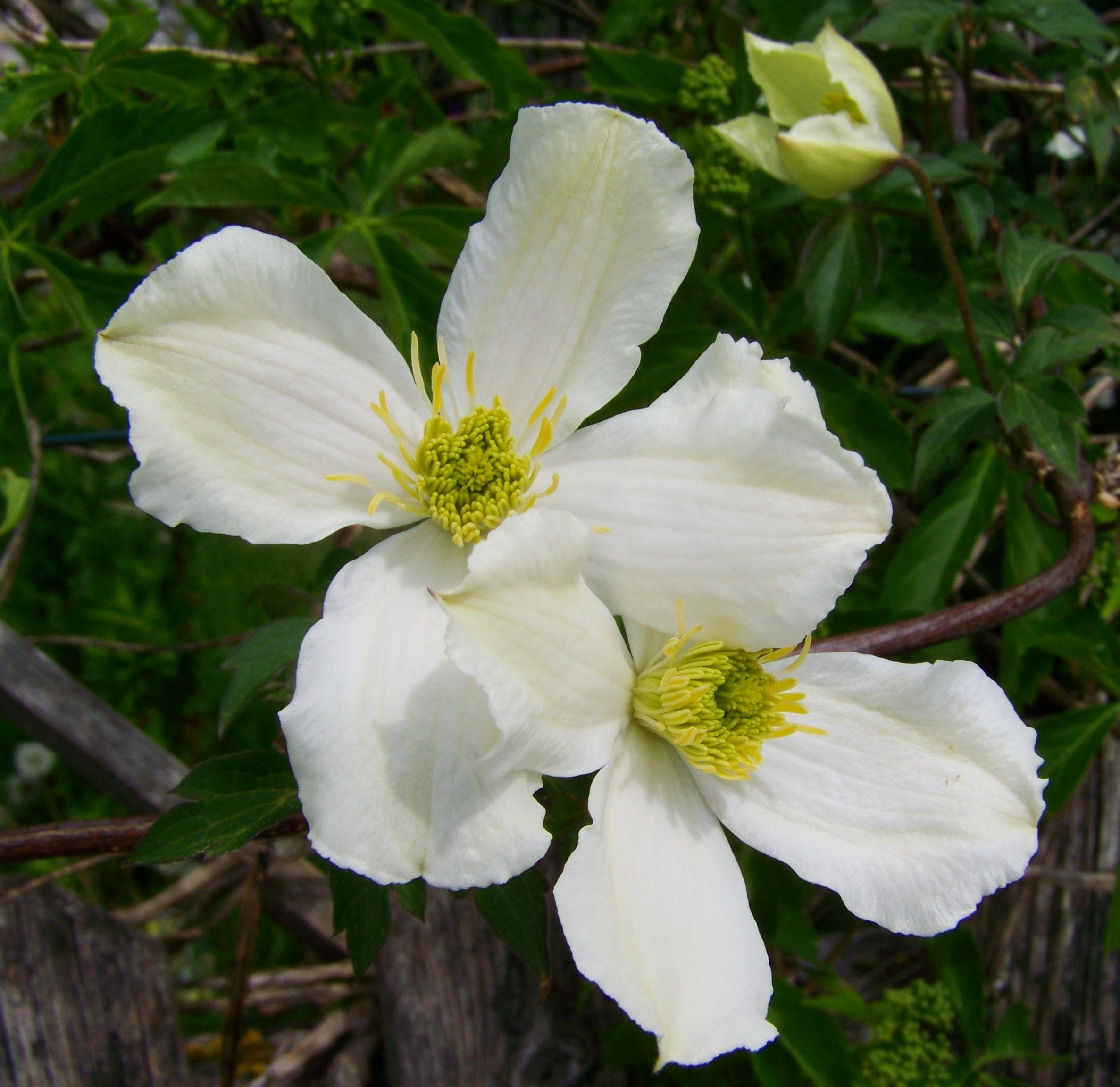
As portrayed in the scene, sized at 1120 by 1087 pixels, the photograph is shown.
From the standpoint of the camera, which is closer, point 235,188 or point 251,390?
point 251,390

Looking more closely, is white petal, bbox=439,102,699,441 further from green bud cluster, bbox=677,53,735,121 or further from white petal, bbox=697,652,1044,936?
green bud cluster, bbox=677,53,735,121

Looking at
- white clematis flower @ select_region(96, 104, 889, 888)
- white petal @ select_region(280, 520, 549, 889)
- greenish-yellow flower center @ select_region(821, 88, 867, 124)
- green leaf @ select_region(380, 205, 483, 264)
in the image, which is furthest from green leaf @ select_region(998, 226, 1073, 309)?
white petal @ select_region(280, 520, 549, 889)

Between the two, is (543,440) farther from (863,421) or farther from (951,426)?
(863,421)

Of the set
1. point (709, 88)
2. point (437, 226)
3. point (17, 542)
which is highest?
point (709, 88)

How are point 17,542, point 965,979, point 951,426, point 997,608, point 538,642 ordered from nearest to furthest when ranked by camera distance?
point 538,642, point 997,608, point 951,426, point 17,542, point 965,979

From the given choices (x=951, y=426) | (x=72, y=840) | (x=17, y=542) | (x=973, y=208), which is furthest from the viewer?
(x=17, y=542)

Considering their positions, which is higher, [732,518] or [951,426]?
[732,518]

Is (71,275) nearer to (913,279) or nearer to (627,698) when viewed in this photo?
(627,698)

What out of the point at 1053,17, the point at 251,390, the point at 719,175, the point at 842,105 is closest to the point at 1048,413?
the point at 842,105

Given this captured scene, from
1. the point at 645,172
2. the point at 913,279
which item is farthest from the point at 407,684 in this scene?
the point at 913,279
